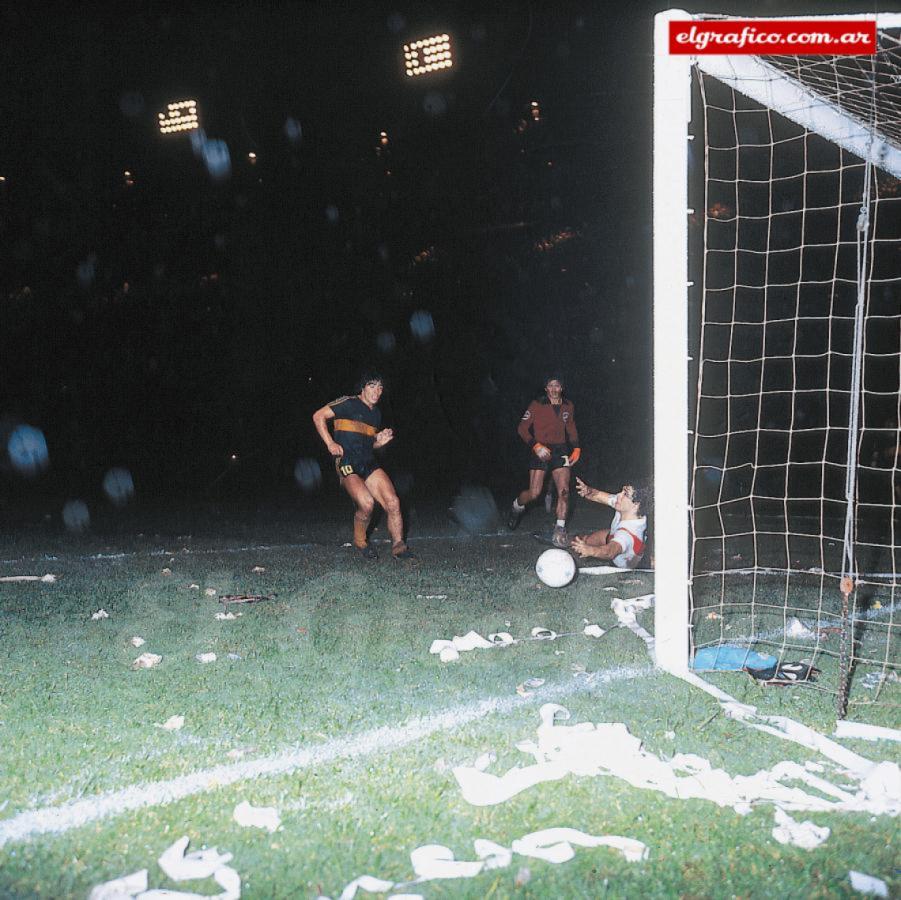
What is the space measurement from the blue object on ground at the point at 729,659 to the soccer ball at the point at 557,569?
6.61ft

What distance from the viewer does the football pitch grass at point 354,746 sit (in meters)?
2.72

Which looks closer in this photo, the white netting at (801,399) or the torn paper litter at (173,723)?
the torn paper litter at (173,723)

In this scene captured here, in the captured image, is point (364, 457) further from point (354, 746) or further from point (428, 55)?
point (428, 55)

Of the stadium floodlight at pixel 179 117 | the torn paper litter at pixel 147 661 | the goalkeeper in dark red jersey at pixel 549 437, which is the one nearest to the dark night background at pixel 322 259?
the stadium floodlight at pixel 179 117

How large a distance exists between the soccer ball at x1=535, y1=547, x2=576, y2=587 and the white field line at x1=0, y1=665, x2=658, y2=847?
2526mm

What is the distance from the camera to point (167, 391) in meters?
26.6

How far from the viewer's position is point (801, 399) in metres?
26.0

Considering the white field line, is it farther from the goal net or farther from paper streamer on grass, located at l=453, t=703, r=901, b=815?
the goal net

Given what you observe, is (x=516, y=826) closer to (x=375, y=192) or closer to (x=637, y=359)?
(x=375, y=192)

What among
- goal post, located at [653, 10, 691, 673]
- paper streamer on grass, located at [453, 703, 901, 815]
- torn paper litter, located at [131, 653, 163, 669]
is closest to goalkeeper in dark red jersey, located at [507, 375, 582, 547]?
goal post, located at [653, 10, 691, 673]

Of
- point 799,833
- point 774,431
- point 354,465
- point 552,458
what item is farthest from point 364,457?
point 799,833

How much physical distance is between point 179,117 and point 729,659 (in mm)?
18144

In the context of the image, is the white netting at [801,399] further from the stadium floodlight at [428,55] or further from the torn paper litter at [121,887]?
the stadium floodlight at [428,55]

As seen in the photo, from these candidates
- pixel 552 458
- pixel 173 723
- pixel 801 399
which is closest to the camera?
pixel 173 723
